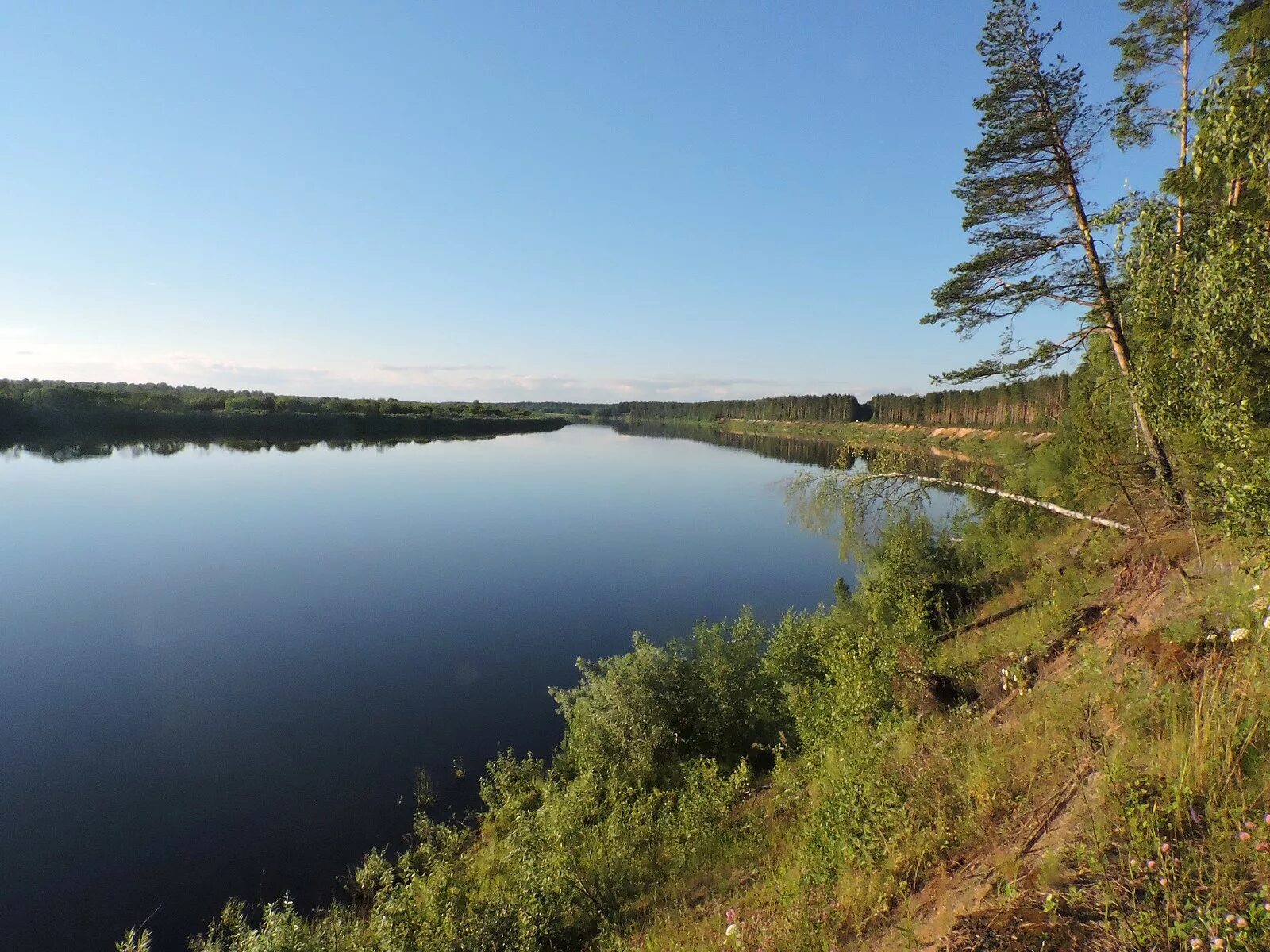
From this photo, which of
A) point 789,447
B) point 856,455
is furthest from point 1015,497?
point 789,447

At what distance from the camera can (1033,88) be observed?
10883 millimetres

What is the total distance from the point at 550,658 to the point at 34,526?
32798 millimetres

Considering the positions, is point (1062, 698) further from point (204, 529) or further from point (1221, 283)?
point (204, 529)

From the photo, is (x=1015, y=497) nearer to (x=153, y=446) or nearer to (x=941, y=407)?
(x=153, y=446)

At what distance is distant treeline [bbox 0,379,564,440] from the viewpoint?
7400cm

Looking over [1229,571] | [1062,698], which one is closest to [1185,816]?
[1062,698]

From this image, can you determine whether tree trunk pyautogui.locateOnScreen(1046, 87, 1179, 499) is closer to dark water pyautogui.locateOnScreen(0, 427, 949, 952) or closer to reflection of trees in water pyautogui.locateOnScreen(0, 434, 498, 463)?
dark water pyautogui.locateOnScreen(0, 427, 949, 952)

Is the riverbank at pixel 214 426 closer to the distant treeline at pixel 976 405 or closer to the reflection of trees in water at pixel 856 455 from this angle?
the reflection of trees in water at pixel 856 455

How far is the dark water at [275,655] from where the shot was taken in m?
9.78

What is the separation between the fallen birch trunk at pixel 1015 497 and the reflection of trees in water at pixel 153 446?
242 ft

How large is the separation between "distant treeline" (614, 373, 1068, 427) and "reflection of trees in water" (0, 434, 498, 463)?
82.3m

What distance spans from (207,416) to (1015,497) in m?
110

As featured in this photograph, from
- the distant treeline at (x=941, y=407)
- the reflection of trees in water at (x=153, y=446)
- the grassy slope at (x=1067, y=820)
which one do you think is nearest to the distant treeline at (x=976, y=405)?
the distant treeline at (x=941, y=407)

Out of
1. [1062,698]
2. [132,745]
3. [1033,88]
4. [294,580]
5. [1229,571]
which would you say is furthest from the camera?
[294,580]
